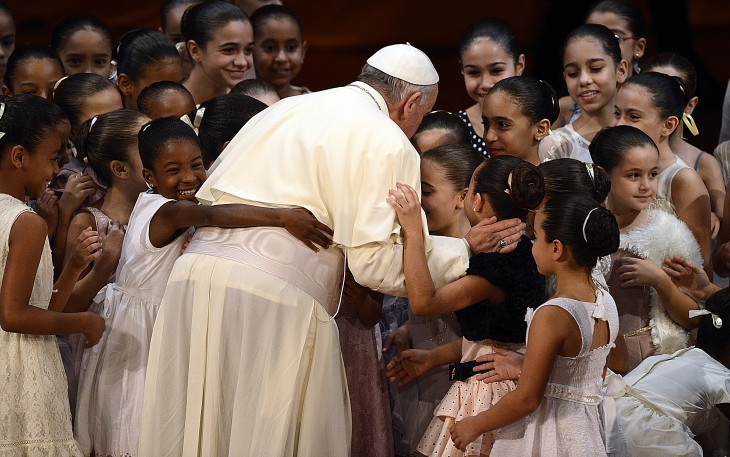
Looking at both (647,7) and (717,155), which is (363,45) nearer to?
(647,7)

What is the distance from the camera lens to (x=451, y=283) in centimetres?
389

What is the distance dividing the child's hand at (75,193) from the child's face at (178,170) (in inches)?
16.8

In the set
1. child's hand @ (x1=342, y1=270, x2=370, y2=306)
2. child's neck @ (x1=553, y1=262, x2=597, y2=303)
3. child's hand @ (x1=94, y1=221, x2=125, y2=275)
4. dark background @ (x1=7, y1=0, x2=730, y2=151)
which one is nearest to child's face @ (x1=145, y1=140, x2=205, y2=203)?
child's hand @ (x1=94, y1=221, x2=125, y2=275)

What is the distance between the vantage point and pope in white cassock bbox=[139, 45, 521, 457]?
3.81 m

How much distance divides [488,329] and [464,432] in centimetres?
42

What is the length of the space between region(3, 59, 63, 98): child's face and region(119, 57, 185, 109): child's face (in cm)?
38

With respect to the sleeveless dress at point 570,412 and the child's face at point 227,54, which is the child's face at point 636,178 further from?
the child's face at point 227,54

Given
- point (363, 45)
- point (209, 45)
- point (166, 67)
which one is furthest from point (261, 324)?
point (363, 45)

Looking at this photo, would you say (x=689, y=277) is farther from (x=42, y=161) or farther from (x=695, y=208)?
(x=42, y=161)

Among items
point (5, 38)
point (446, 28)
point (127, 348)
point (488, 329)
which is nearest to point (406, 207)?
point (488, 329)

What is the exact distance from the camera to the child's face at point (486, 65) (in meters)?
5.93

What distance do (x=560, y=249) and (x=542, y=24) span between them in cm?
528

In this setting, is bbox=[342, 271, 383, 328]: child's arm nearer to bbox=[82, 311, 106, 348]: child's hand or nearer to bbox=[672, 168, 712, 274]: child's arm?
bbox=[82, 311, 106, 348]: child's hand

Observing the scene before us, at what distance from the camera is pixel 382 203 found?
150 inches
